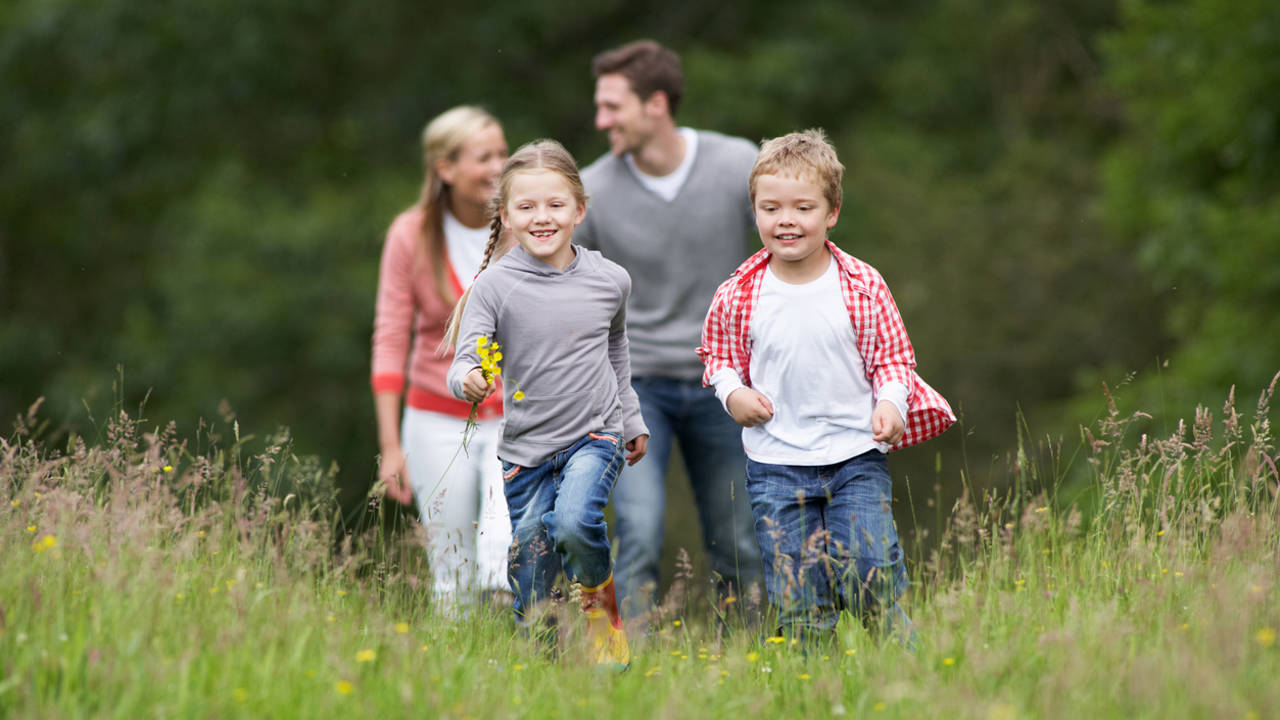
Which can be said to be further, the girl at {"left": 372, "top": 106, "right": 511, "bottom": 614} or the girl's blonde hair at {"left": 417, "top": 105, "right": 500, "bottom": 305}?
the girl's blonde hair at {"left": 417, "top": 105, "right": 500, "bottom": 305}

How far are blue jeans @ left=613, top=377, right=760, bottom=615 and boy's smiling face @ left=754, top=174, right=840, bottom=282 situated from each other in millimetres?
1256

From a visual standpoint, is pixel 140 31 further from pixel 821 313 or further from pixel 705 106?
pixel 821 313

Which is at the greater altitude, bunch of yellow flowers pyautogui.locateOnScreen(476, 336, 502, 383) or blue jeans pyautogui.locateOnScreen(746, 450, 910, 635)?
bunch of yellow flowers pyautogui.locateOnScreen(476, 336, 502, 383)

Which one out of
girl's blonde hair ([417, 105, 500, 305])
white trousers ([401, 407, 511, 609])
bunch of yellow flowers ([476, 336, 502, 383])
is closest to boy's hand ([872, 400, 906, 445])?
bunch of yellow flowers ([476, 336, 502, 383])

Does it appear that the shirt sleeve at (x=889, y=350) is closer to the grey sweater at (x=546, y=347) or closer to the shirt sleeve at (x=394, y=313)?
the grey sweater at (x=546, y=347)

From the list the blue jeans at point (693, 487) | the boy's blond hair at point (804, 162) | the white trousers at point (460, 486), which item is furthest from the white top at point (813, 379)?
the white trousers at point (460, 486)

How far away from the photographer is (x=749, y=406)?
367cm

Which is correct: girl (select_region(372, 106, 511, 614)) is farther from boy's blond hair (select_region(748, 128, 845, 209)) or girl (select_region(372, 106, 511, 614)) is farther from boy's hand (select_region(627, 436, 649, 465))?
boy's blond hair (select_region(748, 128, 845, 209))

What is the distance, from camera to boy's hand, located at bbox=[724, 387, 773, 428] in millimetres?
3670

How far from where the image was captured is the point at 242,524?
3.79 meters

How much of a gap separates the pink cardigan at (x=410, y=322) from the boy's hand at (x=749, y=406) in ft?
5.17

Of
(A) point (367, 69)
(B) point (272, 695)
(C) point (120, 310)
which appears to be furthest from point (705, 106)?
(B) point (272, 695)

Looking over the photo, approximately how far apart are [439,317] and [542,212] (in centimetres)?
143

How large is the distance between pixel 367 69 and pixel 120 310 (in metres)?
4.26
